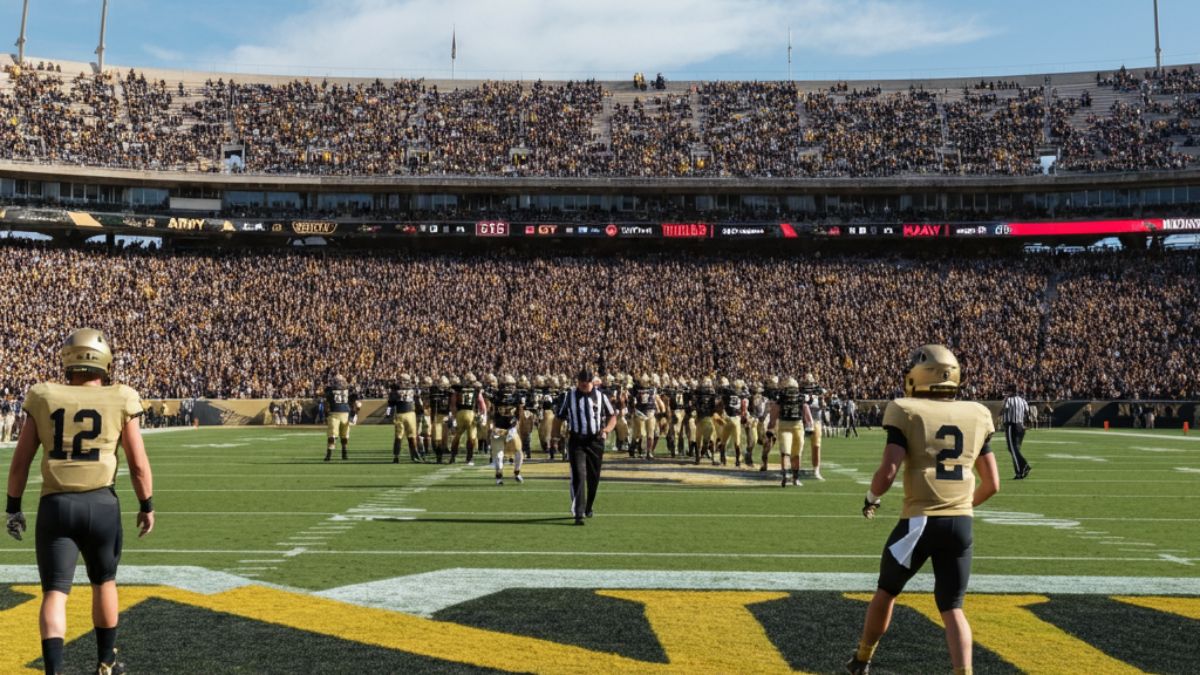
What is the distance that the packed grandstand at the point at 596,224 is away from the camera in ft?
136

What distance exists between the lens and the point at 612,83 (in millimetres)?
59438

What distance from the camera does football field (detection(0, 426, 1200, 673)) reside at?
5625 millimetres

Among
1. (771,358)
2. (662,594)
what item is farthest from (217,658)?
(771,358)

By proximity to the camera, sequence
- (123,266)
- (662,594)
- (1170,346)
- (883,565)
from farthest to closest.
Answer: (123,266) → (1170,346) → (662,594) → (883,565)

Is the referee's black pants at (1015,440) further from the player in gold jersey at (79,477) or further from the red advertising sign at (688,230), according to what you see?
the red advertising sign at (688,230)

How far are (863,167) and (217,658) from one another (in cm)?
4927

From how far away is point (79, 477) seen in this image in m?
4.98

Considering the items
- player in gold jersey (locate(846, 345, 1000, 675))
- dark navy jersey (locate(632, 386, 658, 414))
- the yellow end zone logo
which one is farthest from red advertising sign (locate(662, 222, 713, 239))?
player in gold jersey (locate(846, 345, 1000, 675))

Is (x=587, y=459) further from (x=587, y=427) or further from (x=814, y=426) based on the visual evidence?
(x=814, y=426)

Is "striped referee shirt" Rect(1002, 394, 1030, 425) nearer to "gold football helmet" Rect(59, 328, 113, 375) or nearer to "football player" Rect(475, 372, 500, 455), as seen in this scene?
"football player" Rect(475, 372, 500, 455)

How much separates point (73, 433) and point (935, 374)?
3.94m

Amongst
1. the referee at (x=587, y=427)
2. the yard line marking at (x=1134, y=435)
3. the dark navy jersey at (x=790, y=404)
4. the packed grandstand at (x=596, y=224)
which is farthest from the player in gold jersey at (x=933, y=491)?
the packed grandstand at (x=596, y=224)

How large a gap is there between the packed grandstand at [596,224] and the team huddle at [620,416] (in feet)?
60.7

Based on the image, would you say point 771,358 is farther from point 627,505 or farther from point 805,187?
point 627,505
